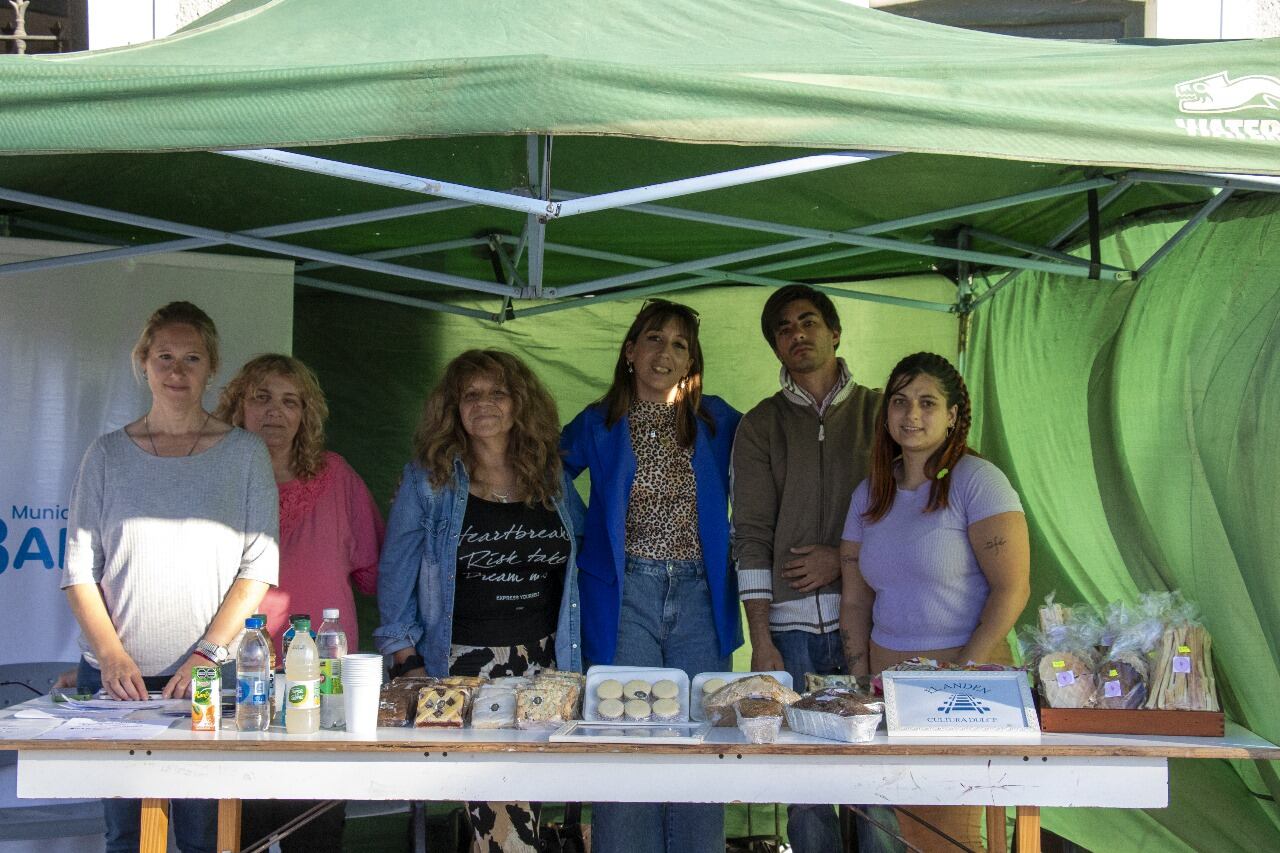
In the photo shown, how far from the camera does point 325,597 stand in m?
3.54

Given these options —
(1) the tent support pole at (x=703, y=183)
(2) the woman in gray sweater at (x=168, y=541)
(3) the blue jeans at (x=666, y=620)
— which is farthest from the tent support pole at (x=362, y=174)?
(3) the blue jeans at (x=666, y=620)

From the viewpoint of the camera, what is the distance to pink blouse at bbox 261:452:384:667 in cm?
353

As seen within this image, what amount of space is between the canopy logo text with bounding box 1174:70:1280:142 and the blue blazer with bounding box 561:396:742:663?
1592 millimetres

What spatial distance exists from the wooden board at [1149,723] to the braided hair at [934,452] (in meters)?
0.66

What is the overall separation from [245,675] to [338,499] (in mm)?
1008

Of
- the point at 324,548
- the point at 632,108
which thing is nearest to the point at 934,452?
the point at 632,108

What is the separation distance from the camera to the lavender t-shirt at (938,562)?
3.13 metres

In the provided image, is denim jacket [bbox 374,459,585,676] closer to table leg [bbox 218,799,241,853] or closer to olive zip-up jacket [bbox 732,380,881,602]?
olive zip-up jacket [bbox 732,380,881,602]

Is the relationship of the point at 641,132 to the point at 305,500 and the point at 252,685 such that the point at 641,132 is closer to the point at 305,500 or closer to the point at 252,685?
the point at 252,685

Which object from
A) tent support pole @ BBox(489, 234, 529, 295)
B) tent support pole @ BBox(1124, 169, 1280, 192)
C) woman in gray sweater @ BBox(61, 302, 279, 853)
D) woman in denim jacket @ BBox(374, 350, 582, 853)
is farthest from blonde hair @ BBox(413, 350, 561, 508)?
tent support pole @ BBox(1124, 169, 1280, 192)

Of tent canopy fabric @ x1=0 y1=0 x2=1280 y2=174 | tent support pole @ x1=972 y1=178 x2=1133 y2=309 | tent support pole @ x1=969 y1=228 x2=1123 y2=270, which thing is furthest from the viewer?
tent support pole @ x1=969 y1=228 x2=1123 y2=270

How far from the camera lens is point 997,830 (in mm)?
2826

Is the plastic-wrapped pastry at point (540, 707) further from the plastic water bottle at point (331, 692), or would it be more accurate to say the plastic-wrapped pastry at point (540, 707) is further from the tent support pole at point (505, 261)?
the tent support pole at point (505, 261)

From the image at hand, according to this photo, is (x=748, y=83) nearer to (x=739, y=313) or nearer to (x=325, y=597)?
(x=325, y=597)
